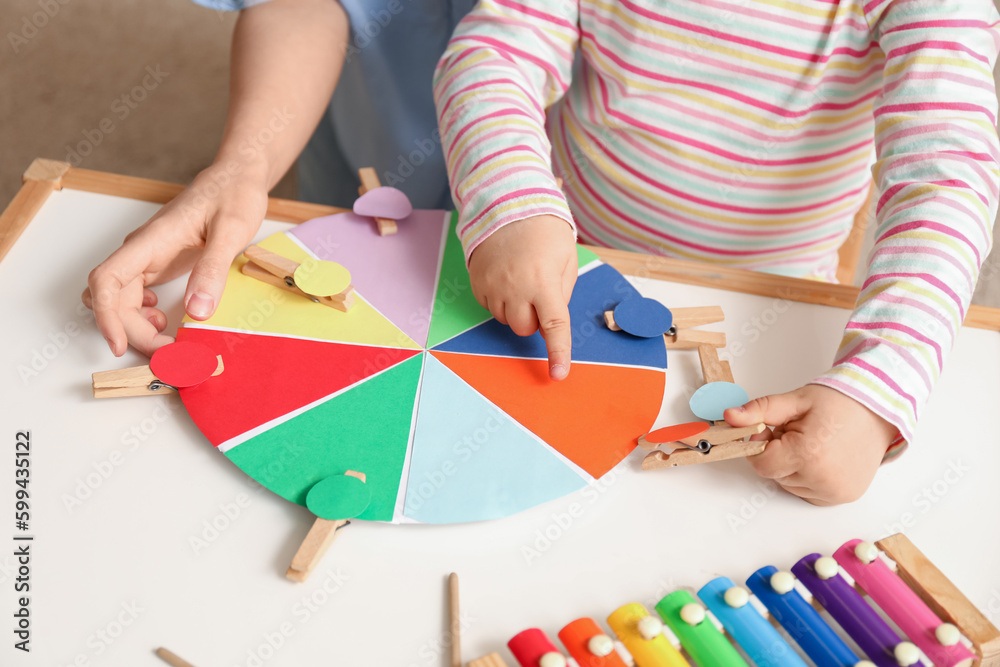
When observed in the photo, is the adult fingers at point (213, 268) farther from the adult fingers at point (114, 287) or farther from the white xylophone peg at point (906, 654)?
the white xylophone peg at point (906, 654)

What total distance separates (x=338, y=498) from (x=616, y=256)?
1.23ft

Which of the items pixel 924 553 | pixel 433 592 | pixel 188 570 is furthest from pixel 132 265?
pixel 924 553

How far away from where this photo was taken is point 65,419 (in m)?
0.58

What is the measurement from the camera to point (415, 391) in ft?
1.99

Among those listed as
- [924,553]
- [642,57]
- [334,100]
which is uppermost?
[642,57]

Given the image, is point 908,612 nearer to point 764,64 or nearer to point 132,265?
point 764,64

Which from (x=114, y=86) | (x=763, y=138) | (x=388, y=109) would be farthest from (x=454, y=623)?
(x=114, y=86)

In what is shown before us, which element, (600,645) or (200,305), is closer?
(600,645)

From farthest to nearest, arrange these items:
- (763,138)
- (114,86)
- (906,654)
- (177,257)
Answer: (114,86) → (763,138) → (177,257) → (906,654)

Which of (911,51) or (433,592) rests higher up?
(911,51)

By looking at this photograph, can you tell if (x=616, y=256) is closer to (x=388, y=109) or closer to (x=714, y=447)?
(x=714, y=447)

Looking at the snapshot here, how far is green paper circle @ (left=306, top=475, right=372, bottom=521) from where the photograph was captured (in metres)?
0.52

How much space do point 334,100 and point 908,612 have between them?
105 centimetres

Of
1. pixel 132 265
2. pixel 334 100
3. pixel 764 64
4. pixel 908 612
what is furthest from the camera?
pixel 334 100
